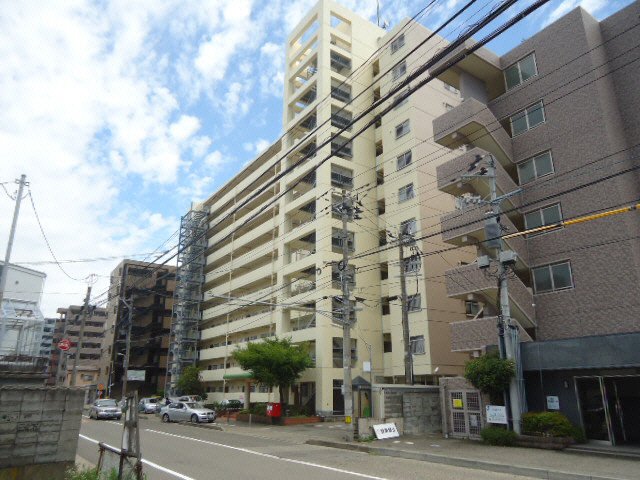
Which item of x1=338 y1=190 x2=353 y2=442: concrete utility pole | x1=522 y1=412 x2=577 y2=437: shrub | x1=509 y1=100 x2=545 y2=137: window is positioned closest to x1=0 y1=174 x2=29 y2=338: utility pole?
x1=338 y1=190 x2=353 y2=442: concrete utility pole

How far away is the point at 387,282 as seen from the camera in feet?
124

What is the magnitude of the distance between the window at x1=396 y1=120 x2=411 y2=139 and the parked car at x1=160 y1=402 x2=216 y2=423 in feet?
83.3

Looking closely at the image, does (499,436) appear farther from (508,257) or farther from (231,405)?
(231,405)

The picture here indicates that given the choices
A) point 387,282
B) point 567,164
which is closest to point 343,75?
point 387,282

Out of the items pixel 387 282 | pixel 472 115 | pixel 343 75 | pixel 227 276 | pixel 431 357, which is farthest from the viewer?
pixel 227 276

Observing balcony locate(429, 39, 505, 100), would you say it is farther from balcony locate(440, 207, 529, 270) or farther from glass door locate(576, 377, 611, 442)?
glass door locate(576, 377, 611, 442)

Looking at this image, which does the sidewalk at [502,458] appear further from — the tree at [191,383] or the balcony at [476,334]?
the tree at [191,383]

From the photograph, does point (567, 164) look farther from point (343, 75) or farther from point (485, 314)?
point (343, 75)

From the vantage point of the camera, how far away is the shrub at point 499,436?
56.4 ft

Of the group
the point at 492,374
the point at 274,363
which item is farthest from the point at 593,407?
the point at 274,363

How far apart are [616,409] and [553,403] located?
205 cm

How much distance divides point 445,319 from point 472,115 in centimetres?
1525

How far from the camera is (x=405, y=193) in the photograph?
3712 centimetres

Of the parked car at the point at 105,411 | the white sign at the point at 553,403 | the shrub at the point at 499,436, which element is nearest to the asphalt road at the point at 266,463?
the shrub at the point at 499,436
